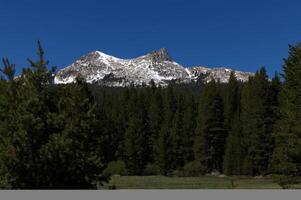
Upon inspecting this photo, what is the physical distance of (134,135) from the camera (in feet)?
372

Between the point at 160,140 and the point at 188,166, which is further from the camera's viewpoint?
the point at 160,140

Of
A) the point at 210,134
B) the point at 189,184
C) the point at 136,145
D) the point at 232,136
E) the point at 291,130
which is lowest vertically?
the point at 189,184

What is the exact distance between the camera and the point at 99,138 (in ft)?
68.3

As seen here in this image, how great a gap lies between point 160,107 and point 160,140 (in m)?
24.0

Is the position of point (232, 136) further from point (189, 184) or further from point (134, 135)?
point (189, 184)

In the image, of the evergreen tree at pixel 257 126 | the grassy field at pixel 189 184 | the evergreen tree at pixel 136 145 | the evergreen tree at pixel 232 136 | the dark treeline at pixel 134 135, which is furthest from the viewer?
the evergreen tree at pixel 136 145

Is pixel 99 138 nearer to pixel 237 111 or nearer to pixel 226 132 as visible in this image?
pixel 226 132

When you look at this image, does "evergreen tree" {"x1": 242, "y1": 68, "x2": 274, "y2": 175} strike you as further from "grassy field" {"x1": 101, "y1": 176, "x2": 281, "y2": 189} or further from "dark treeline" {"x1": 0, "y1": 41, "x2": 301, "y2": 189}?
"grassy field" {"x1": 101, "y1": 176, "x2": 281, "y2": 189}

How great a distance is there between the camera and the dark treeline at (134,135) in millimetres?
18797

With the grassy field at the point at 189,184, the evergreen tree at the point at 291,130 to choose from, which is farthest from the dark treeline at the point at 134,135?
the grassy field at the point at 189,184

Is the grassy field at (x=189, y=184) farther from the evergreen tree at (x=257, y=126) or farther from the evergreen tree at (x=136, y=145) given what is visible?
the evergreen tree at (x=136, y=145)

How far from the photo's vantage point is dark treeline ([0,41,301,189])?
18.8 metres

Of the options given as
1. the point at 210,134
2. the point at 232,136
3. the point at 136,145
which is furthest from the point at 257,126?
the point at 136,145

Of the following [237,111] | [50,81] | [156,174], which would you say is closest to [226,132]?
[237,111]
